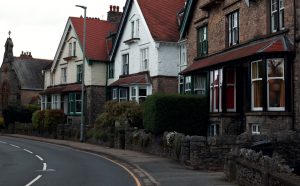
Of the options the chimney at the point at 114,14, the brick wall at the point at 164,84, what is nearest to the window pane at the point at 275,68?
the brick wall at the point at 164,84

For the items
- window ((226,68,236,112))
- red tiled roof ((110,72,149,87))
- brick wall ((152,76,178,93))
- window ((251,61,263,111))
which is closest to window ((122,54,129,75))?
red tiled roof ((110,72,149,87))

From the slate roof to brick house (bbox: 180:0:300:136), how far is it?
41.2 meters

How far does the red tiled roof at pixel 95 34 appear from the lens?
4762 cm

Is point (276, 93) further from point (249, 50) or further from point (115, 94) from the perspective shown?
point (115, 94)

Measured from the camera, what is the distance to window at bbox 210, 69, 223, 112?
87.7 ft

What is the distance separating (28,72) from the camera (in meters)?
72.5

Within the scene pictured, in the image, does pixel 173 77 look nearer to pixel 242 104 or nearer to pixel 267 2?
pixel 242 104

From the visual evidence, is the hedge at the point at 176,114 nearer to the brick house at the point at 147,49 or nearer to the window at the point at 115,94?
the brick house at the point at 147,49

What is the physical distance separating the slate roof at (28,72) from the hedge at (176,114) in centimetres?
4600

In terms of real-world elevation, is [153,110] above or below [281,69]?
below

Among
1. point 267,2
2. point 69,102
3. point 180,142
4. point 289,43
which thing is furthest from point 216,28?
point 69,102

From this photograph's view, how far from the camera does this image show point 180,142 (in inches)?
843

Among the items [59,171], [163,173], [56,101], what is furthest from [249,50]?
[56,101]

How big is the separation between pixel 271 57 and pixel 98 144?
16.5m
